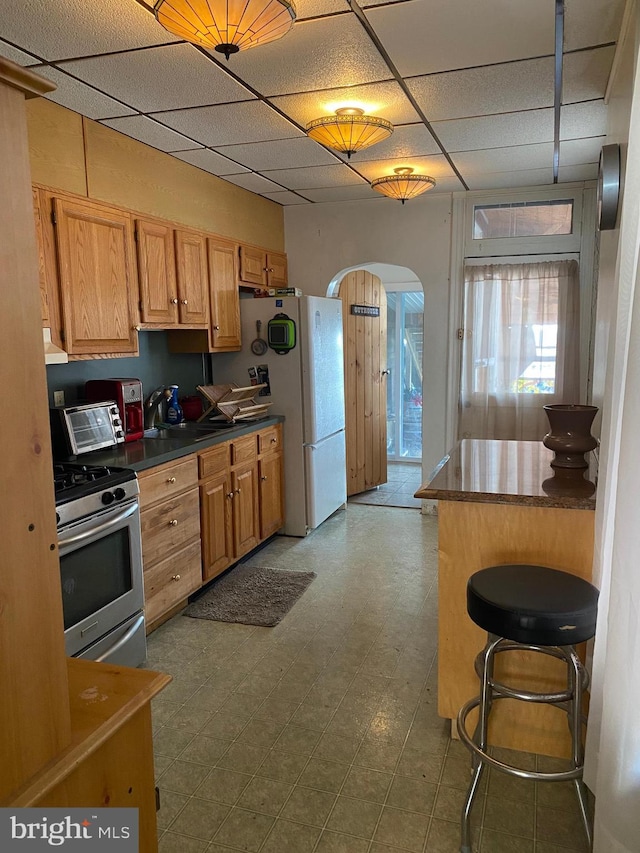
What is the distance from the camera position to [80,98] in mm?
2691

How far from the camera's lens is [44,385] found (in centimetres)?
94

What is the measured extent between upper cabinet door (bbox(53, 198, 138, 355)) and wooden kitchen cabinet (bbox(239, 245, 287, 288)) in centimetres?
128

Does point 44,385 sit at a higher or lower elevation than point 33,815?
higher

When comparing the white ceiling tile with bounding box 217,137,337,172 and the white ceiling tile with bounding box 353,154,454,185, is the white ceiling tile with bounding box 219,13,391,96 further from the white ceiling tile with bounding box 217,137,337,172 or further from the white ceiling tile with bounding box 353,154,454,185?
the white ceiling tile with bounding box 353,154,454,185

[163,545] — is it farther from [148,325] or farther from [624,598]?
[624,598]

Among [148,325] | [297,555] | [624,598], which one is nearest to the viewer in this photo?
[624,598]

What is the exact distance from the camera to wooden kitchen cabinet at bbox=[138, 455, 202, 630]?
295cm

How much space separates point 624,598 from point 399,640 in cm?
181

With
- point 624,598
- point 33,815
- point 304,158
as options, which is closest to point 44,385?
point 33,815

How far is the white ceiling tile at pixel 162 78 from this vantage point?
2.31 metres

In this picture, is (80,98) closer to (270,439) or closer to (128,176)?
(128,176)

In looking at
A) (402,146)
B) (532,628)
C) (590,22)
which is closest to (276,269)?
(402,146)

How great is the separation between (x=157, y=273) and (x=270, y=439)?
140cm

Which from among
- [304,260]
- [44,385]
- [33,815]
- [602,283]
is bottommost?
[33,815]
